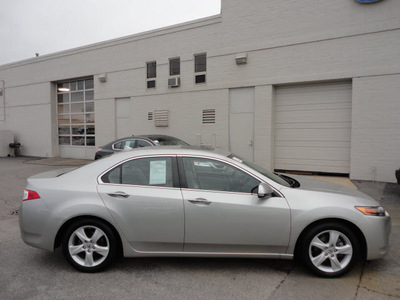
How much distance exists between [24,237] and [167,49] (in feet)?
34.6

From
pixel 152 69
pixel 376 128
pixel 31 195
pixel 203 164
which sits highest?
pixel 152 69

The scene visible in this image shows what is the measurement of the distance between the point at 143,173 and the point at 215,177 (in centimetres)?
86

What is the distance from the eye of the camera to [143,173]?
11.4 ft

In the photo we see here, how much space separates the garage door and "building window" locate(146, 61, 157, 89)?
5558mm

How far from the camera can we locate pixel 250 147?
35.8 feet

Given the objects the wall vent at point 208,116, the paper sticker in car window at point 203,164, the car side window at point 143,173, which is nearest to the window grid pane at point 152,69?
the wall vent at point 208,116

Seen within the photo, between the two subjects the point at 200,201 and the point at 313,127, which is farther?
the point at 313,127

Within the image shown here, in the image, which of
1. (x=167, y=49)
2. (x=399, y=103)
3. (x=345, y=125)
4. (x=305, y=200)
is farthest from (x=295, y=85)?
(x=305, y=200)

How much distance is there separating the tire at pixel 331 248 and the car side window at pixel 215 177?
2.77 feet

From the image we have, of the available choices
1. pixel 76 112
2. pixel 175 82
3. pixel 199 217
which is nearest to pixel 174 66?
pixel 175 82

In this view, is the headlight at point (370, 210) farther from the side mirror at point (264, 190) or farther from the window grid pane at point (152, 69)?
the window grid pane at point (152, 69)

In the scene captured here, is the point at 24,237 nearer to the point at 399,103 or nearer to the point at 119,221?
the point at 119,221

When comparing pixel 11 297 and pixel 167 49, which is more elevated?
pixel 167 49

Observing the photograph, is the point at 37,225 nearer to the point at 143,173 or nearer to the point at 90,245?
the point at 90,245
